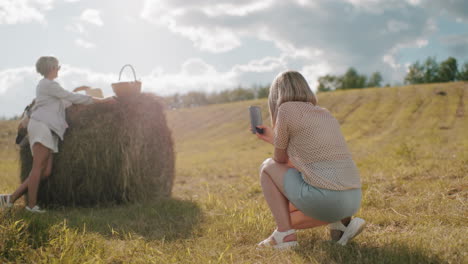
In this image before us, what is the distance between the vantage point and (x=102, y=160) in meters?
4.90

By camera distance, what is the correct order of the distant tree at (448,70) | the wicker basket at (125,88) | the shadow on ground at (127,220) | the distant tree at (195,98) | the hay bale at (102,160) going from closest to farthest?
the shadow on ground at (127,220) < the hay bale at (102,160) < the wicker basket at (125,88) < the distant tree at (195,98) < the distant tree at (448,70)

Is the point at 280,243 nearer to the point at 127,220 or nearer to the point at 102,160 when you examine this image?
the point at 127,220

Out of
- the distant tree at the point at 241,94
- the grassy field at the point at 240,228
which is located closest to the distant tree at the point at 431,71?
the distant tree at the point at 241,94

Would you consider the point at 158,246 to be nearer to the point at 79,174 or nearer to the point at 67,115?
the point at 79,174

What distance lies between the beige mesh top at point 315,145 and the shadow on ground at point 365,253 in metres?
0.49

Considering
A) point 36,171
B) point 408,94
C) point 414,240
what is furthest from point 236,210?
point 408,94

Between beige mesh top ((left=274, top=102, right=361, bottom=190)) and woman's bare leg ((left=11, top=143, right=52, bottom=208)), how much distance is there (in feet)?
10.9

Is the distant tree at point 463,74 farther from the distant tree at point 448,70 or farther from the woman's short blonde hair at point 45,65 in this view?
the woman's short blonde hair at point 45,65

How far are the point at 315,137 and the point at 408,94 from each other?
3207 cm

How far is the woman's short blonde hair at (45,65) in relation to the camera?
462 cm

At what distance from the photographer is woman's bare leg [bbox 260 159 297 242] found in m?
2.95

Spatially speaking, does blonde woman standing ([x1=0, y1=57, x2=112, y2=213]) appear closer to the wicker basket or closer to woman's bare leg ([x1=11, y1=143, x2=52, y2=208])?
woman's bare leg ([x1=11, y1=143, x2=52, y2=208])

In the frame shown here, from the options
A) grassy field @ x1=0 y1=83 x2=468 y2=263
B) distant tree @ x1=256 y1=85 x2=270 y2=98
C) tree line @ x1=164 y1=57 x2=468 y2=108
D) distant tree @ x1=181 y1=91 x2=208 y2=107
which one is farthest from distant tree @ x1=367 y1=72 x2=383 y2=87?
grassy field @ x1=0 y1=83 x2=468 y2=263

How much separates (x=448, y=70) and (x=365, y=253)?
68208 mm
